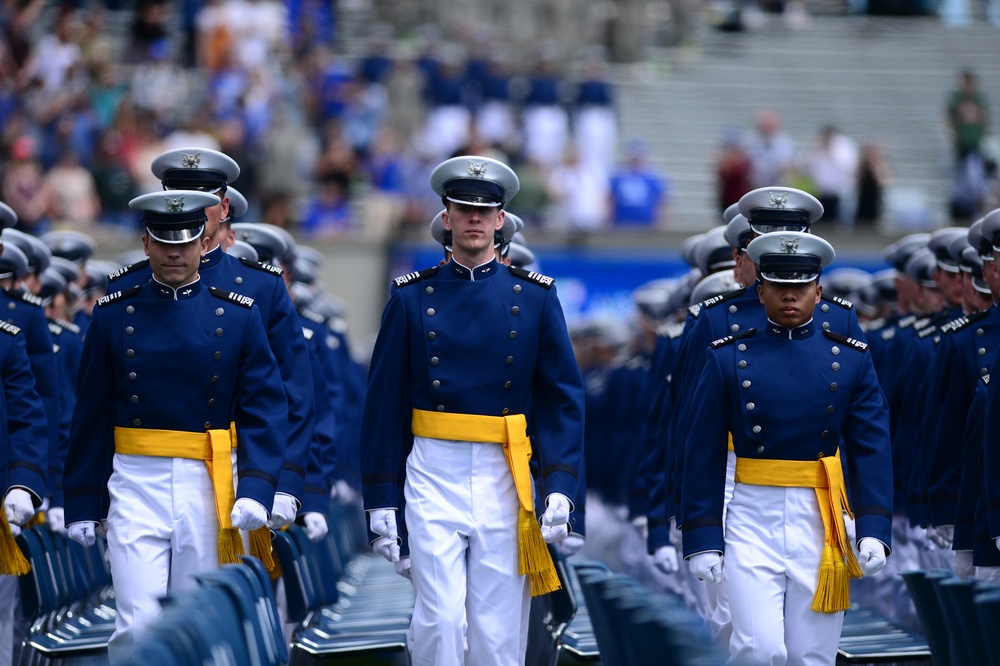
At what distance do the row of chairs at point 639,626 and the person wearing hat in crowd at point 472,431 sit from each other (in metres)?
0.58

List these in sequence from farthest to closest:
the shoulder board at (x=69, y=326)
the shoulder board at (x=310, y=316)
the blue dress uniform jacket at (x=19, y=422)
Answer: the shoulder board at (x=310, y=316), the shoulder board at (x=69, y=326), the blue dress uniform jacket at (x=19, y=422)

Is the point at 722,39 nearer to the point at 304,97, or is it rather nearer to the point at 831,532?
the point at 304,97

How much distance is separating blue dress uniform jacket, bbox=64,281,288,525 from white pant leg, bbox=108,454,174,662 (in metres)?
0.18

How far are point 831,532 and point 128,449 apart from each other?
2786 mm

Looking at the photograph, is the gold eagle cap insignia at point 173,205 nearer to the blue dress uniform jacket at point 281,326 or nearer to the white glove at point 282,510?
the blue dress uniform jacket at point 281,326

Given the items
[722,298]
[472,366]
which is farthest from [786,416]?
[472,366]

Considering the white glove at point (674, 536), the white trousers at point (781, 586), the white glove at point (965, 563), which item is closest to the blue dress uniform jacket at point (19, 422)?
the white glove at point (674, 536)

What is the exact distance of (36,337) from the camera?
30.0 feet

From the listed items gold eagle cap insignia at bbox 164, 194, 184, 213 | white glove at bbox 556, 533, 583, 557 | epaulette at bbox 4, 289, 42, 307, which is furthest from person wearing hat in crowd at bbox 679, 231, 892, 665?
epaulette at bbox 4, 289, 42, 307

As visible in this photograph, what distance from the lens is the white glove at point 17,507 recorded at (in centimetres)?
817

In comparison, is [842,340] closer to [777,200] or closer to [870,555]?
[870,555]

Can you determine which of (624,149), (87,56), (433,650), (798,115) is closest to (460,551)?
(433,650)

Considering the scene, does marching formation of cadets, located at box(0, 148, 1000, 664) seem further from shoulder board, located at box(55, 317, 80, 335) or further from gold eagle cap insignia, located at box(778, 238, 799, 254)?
shoulder board, located at box(55, 317, 80, 335)

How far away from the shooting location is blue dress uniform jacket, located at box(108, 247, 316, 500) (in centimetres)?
805
